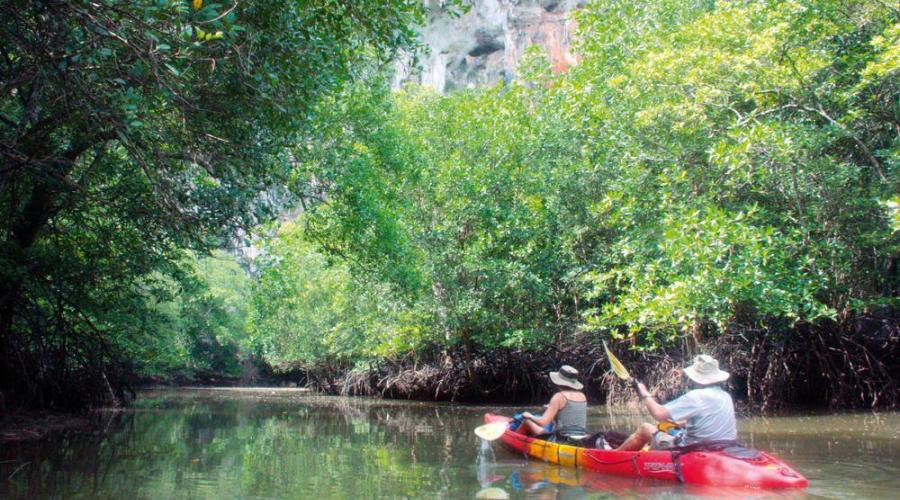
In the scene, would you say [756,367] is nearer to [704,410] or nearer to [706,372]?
[706,372]

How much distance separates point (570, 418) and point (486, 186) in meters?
8.25

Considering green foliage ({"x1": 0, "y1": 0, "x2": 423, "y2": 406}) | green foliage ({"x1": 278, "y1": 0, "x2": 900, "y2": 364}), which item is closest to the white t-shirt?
green foliage ({"x1": 278, "y1": 0, "x2": 900, "y2": 364})

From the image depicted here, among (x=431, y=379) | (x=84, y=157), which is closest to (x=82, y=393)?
(x=84, y=157)

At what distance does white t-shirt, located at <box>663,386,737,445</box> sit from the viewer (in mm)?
5434

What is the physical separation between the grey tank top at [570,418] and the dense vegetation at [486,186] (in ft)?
9.56

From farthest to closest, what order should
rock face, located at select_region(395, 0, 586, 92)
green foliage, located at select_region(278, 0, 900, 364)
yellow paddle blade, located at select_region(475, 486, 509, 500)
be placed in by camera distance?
rock face, located at select_region(395, 0, 586, 92) → green foliage, located at select_region(278, 0, 900, 364) → yellow paddle blade, located at select_region(475, 486, 509, 500)

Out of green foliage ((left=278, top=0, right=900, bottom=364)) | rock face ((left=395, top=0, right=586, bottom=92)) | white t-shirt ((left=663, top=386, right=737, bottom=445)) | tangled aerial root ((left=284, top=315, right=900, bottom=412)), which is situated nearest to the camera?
white t-shirt ((left=663, top=386, right=737, bottom=445))

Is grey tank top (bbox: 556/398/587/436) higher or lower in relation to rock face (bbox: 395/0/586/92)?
lower

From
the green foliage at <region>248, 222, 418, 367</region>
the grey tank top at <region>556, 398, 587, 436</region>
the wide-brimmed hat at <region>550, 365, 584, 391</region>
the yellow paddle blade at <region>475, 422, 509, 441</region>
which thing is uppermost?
the green foliage at <region>248, 222, 418, 367</region>

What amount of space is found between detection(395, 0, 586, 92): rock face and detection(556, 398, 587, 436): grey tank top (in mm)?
26524

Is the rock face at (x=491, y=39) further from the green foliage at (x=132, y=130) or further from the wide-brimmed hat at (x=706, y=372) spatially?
the wide-brimmed hat at (x=706, y=372)

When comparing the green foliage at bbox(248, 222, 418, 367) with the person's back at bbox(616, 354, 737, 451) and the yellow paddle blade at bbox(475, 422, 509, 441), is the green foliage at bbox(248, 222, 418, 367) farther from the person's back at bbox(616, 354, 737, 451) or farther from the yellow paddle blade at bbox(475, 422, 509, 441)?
the person's back at bbox(616, 354, 737, 451)

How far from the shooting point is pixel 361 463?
6363 millimetres

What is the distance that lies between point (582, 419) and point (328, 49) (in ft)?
14.3
